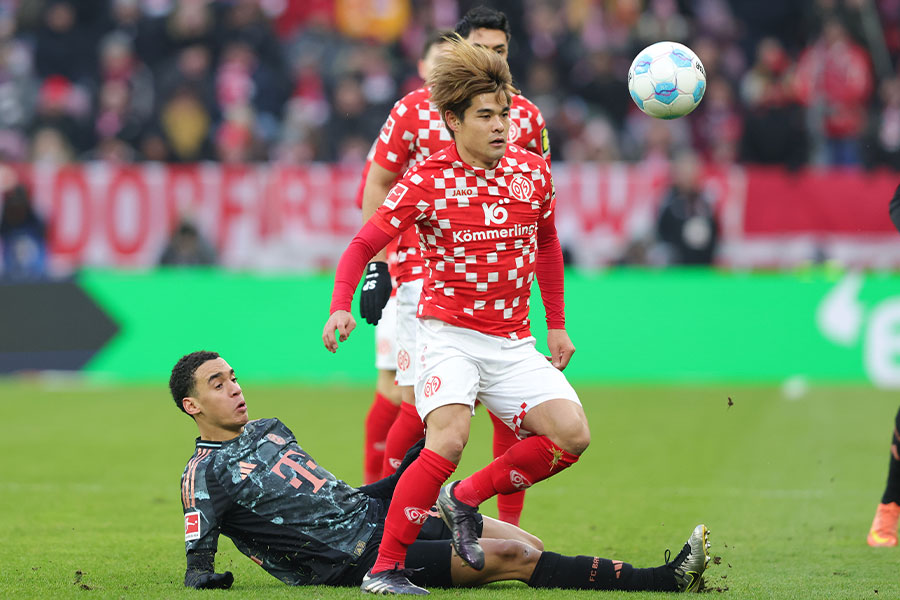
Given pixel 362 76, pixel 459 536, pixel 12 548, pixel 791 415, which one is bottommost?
pixel 791 415

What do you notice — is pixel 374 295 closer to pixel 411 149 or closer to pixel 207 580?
pixel 411 149

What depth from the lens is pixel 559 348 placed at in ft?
18.7

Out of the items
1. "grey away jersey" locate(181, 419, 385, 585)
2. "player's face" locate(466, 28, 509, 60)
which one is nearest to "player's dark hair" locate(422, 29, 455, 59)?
"player's face" locate(466, 28, 509, 60)

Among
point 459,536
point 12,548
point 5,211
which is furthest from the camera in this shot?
point 5,211

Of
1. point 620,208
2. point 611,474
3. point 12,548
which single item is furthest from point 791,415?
point 12,548

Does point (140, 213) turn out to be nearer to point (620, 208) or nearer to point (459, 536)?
point (620, 208)

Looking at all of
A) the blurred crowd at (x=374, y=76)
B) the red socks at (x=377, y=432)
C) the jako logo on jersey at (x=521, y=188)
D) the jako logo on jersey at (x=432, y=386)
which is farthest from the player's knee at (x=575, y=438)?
the blurred crowd at (x=374, y=76)

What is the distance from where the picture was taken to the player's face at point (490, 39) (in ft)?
20.4

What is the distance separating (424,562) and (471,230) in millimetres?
1345

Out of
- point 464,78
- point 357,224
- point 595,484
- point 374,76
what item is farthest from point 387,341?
point 374,76

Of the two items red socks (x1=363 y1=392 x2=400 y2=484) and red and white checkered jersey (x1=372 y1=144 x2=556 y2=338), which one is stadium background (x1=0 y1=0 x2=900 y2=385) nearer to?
red socks (x1=363 y1=392 x2=400 y2=484)

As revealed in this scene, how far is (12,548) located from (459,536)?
2452mm

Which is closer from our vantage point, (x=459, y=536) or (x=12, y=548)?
(x=459, y=536)

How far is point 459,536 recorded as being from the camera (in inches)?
203
